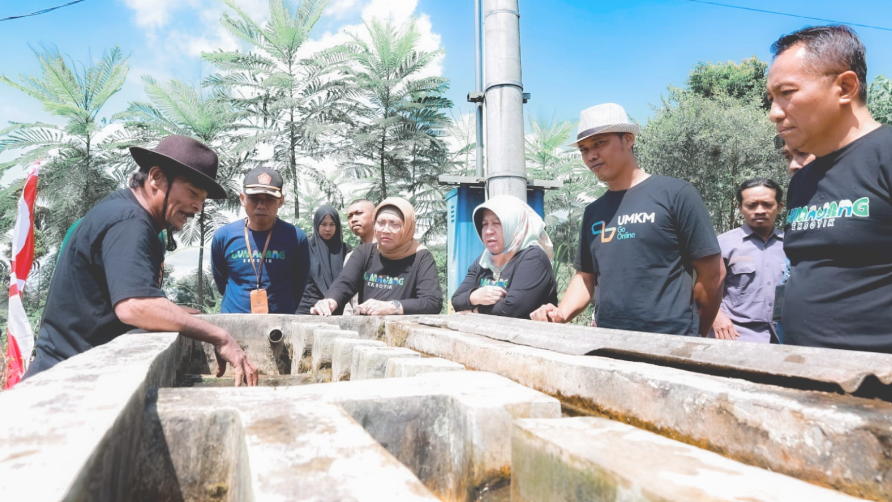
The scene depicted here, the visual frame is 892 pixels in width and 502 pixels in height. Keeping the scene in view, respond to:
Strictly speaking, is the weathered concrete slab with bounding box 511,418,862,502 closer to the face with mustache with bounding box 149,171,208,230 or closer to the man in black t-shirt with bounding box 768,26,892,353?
the man in black t-shirt with bounding box 768,26,892,353

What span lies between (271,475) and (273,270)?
3.35 m

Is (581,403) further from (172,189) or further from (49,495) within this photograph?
(172,189)

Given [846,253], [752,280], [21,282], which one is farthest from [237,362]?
[21,282]

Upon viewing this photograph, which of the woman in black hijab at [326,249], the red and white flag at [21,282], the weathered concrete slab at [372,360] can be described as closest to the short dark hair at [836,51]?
the weathered concrete slab at [372,360]

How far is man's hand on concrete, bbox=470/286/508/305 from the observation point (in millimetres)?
3260

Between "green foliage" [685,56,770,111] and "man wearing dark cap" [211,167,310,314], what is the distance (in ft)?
79.5

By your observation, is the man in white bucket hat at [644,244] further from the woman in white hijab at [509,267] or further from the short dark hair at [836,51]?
the short dark hair at [836,51]

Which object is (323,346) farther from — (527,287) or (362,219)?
(362,219)

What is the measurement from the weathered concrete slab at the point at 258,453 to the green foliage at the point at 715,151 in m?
15.8

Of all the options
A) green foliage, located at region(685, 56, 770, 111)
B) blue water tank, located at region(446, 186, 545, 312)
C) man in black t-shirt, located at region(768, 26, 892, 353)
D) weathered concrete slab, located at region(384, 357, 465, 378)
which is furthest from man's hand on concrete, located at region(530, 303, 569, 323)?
green foliage, located at region(685, 56, 770, 111)

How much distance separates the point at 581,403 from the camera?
4.81 feet

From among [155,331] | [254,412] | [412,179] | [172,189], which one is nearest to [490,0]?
[172,189]

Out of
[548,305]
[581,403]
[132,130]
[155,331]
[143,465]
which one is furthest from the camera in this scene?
[132,130]

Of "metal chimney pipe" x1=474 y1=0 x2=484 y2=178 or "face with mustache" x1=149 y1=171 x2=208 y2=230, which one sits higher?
"metal chimney pipe" x1=474 y1=0 x2=484 y2=178
